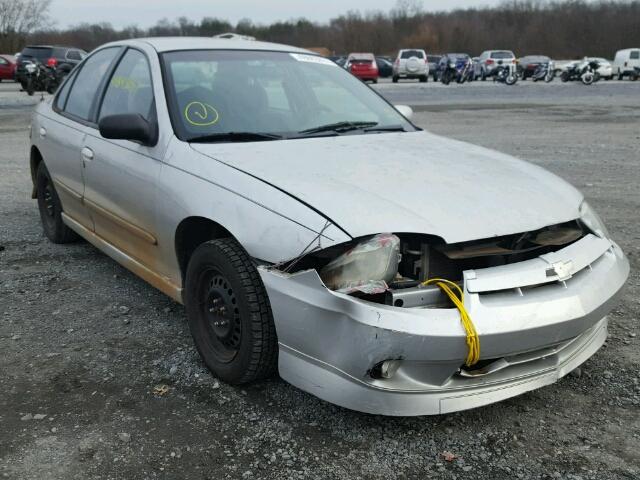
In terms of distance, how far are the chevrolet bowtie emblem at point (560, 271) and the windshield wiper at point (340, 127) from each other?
1524 mm

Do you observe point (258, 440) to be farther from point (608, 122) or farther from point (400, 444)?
point (608, 122)

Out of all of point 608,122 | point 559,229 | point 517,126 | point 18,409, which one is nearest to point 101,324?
point 18,409

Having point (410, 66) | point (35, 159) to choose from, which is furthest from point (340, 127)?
point (410, 66)

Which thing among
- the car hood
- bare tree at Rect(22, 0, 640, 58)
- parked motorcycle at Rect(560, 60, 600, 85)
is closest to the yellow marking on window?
the car hood

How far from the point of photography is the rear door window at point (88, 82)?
4.27 meters

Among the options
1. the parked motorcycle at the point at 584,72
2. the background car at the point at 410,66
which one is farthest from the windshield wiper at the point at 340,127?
the background car at the point at 410,66

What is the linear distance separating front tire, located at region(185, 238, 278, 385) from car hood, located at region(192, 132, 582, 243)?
38cm

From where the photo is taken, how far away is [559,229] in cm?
288

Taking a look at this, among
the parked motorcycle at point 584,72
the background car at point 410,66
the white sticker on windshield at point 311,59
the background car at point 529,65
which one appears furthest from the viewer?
the background car at point 529,65

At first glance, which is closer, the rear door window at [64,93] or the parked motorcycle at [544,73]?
the rear door window at [64,93]

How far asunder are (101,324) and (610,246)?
2653 millimetres

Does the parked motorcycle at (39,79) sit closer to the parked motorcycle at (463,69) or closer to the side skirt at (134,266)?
the parked motorcycle at (463,69)

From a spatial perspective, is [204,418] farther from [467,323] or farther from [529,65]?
[529,65]

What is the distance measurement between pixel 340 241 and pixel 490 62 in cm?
3644
